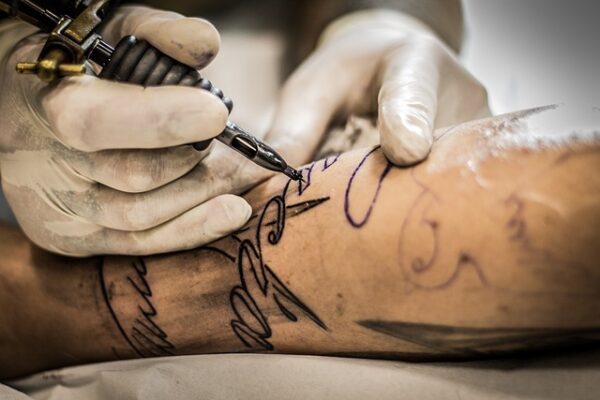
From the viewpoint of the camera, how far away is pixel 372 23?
175 centimetres

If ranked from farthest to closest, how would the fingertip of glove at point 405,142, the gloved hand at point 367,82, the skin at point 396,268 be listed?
the gloved hand at point 367,82
the fingertip of glove at point 405,142
the skin at point 396,268

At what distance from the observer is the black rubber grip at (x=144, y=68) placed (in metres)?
0.97

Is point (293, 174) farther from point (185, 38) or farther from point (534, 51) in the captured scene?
point (534, 51)

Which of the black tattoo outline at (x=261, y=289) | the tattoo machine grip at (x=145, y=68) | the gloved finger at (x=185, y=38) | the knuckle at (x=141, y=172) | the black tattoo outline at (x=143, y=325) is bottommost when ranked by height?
the black tattoo outline at (x=143, y=325)

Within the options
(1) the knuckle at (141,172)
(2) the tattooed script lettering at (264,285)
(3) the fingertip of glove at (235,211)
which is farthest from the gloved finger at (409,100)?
(1) the knuckle at (141,172)

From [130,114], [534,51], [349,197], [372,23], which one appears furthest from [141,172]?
[534,51]

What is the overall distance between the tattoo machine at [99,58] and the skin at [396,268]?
17 cm

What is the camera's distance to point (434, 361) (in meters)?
1.02

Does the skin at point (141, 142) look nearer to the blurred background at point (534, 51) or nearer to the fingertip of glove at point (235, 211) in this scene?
the fingertip of glove at point (235, 211)

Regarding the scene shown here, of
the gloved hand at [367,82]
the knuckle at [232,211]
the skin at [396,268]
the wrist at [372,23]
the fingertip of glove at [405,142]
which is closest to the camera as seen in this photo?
the skin at [396,268]

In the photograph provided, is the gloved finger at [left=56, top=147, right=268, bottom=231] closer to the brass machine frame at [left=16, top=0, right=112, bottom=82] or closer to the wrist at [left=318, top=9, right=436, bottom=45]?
the brass machine frame at [left=16, top=0, right=112, bottom=82]

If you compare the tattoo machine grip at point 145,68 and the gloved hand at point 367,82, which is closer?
the tattoo machine grip at point 145,68

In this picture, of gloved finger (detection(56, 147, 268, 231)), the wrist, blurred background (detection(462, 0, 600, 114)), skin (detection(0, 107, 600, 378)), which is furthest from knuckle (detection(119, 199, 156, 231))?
blurred background (detection(462, 0, 600, 114))

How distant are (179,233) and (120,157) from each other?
183 mm
